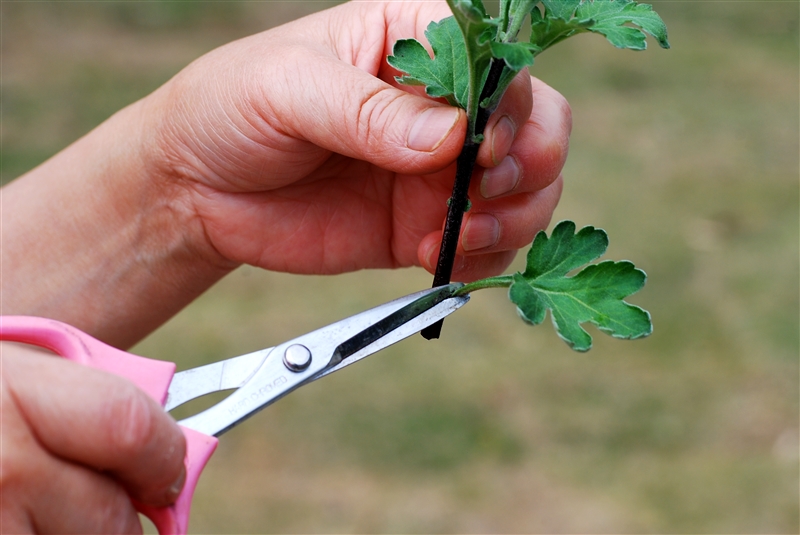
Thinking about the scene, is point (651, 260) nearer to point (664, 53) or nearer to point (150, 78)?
point (664, 53)

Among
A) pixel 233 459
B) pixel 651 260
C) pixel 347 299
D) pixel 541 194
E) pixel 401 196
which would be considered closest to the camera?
pixel 541 194

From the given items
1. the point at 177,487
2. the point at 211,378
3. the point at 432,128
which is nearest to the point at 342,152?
the point at 432,128

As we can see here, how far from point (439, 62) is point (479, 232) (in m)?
0.44

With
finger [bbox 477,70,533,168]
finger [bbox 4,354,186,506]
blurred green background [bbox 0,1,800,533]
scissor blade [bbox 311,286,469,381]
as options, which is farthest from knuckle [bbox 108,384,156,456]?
blurred green background [bbox 0,1,800,533]

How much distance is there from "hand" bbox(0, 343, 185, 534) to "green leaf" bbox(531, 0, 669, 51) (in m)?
0.67

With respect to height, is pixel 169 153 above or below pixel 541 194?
above

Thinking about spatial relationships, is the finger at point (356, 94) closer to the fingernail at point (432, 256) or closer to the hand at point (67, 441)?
the fingernail at point (432, 256)

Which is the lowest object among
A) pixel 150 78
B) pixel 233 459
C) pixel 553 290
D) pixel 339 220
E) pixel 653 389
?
pixel 653 389

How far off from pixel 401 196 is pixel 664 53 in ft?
10.8

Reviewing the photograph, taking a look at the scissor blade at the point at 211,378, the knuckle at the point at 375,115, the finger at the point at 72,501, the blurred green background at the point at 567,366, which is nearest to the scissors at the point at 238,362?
the scissor blade at the point at 211,378

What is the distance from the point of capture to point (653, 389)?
2699 mm

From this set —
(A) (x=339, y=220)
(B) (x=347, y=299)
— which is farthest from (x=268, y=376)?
(B) (x=347, y=299)

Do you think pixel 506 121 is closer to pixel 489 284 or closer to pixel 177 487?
pixel 489 284

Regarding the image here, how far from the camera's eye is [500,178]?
132 centimetres
